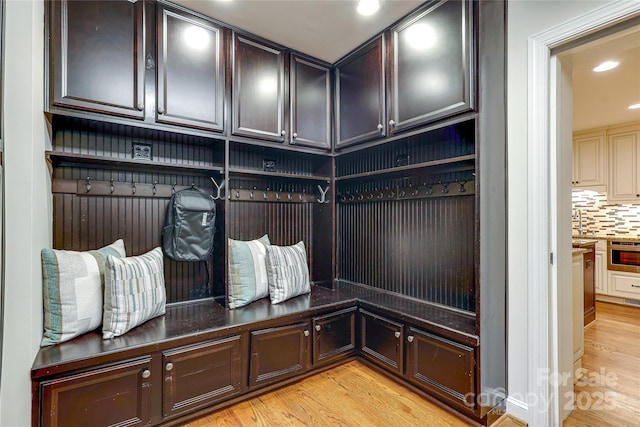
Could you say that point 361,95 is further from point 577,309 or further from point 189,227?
point 577,309

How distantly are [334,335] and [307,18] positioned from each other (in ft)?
7.72

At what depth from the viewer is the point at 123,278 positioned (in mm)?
1714

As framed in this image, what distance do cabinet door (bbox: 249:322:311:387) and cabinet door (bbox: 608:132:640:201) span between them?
5.24m

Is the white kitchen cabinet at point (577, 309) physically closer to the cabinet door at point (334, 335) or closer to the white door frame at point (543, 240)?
the white door frame at point (543, 240)

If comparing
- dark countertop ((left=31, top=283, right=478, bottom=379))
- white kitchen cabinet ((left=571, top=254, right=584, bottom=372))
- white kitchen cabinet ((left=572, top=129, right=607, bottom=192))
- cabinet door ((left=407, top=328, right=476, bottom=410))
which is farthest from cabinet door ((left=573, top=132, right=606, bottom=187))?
cabinet door ((left=407, top=328, right=476, bottom=410))

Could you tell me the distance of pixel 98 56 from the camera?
177 centimetres

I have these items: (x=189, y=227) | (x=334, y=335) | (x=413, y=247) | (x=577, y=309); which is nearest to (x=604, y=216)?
(x=577, y=309)

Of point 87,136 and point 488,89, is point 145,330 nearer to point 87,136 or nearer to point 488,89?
point 87,136

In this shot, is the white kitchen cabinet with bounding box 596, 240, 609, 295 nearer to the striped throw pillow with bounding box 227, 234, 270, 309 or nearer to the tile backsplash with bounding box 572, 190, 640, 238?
the tile backsplash with bounding box 572, 190, 640, 238

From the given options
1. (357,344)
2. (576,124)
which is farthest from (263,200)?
(576,124)

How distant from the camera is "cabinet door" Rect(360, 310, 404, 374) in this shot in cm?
214

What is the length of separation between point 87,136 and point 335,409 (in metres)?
2.37

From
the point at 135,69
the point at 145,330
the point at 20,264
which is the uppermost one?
the point at 135,69

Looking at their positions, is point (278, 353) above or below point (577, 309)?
below
